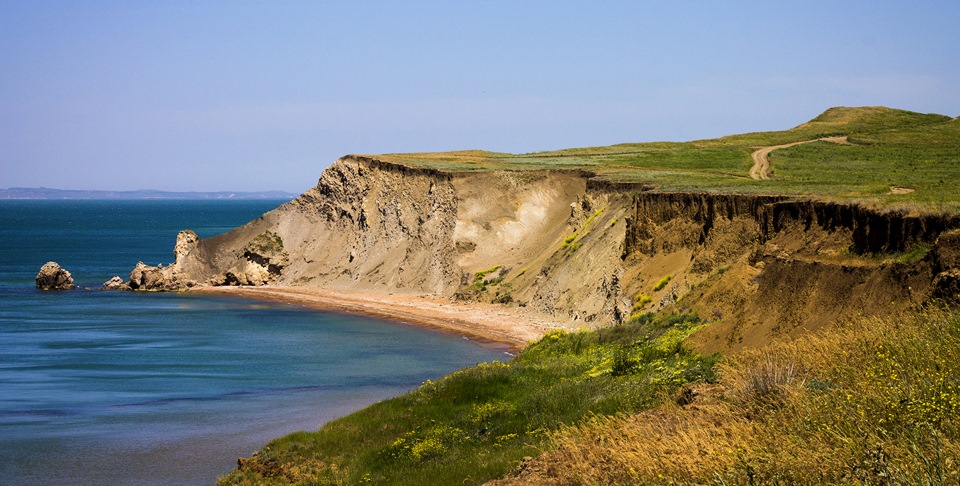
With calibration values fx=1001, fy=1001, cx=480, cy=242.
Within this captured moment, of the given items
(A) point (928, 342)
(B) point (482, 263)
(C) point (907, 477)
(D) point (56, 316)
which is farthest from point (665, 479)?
(D) point (56, 316)

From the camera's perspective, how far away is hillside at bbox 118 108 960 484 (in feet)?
70.9

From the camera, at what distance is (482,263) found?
67.1m

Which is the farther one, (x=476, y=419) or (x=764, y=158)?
(x=764, y=158)

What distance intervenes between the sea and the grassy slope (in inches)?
701

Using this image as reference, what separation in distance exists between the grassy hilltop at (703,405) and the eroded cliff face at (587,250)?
226 millimetres

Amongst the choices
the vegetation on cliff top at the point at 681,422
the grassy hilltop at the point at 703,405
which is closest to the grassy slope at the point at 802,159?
the grassy hilltop at the point at 703,405

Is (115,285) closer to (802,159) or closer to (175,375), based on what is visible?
(175,375)

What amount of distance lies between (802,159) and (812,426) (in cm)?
6660

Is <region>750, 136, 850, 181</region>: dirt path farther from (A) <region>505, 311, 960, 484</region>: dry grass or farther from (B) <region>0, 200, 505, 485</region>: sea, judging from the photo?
(A) <region>505, 311, 960, 484</region>: dry grass

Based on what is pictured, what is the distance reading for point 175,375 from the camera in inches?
1698

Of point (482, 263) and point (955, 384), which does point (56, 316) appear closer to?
point (482, 263)

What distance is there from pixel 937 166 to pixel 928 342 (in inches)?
2054

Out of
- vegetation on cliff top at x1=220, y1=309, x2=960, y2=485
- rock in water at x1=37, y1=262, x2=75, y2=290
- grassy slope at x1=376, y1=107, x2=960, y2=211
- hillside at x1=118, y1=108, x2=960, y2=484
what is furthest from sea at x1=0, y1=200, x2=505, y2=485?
grassy slope at x1=376, y1=107, x2=960, y2=211

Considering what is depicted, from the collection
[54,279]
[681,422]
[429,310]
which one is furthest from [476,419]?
[54,279]
